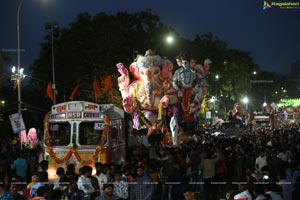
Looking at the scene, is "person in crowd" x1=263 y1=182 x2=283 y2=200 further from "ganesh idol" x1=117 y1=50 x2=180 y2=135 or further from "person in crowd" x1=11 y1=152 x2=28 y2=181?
"ganesh idol" x1=117 y1=50 x2=180 y2=135

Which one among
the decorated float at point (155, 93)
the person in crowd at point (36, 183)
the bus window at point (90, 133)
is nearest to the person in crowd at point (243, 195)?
the person in crowd at point (36, 183)

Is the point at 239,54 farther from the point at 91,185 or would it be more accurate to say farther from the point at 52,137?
the point at 91,185

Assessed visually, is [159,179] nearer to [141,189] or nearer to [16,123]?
[141,189]

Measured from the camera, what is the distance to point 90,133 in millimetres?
18812

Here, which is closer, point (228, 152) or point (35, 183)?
point (35, 183)

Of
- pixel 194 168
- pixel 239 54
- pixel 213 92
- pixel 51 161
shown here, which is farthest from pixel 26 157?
pixel 239 54

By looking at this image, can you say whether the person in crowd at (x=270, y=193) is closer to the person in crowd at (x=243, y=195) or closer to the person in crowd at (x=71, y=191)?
the person in crowd at (x=243, y=195)

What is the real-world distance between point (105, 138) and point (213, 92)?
57.6 meters

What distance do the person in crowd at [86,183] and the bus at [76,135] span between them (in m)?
7.01

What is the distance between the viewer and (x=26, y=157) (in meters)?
19.2

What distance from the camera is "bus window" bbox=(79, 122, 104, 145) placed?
18.6m

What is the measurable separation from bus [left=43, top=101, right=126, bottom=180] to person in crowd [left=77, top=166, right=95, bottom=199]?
701 cm

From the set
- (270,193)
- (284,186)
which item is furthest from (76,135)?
(270,193)

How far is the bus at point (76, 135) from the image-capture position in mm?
18312
